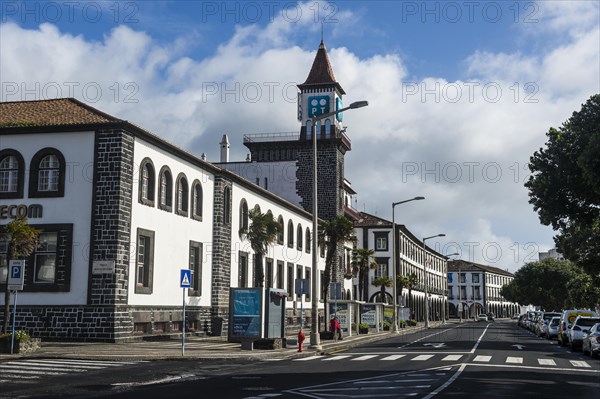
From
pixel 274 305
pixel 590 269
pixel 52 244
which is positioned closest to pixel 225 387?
pixel 274 305

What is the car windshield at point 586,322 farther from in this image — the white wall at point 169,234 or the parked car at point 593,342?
the white wall at point 169,234

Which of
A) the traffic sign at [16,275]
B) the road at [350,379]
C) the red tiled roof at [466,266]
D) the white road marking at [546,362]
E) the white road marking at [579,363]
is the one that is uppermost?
the red tiled roof at [466,266]

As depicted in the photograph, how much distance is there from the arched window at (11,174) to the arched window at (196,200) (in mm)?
9480

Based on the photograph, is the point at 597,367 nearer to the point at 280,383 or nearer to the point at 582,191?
the point at 582,191

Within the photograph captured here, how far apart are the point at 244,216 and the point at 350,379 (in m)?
29.2

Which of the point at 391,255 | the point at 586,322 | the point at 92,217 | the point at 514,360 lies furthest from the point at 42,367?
the point at 391,255

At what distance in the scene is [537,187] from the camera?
26.3 metres

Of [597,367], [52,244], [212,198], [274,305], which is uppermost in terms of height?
[212,198]

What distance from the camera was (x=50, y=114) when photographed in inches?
1325

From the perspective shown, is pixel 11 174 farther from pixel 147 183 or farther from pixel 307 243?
pixel 307 243

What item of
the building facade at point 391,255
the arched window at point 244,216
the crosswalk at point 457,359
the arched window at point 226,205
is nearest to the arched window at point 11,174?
the arched window at point 226,205

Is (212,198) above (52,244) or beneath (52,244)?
above

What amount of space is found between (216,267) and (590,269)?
20.7 meters

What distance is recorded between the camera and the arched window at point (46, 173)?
1241 inches
